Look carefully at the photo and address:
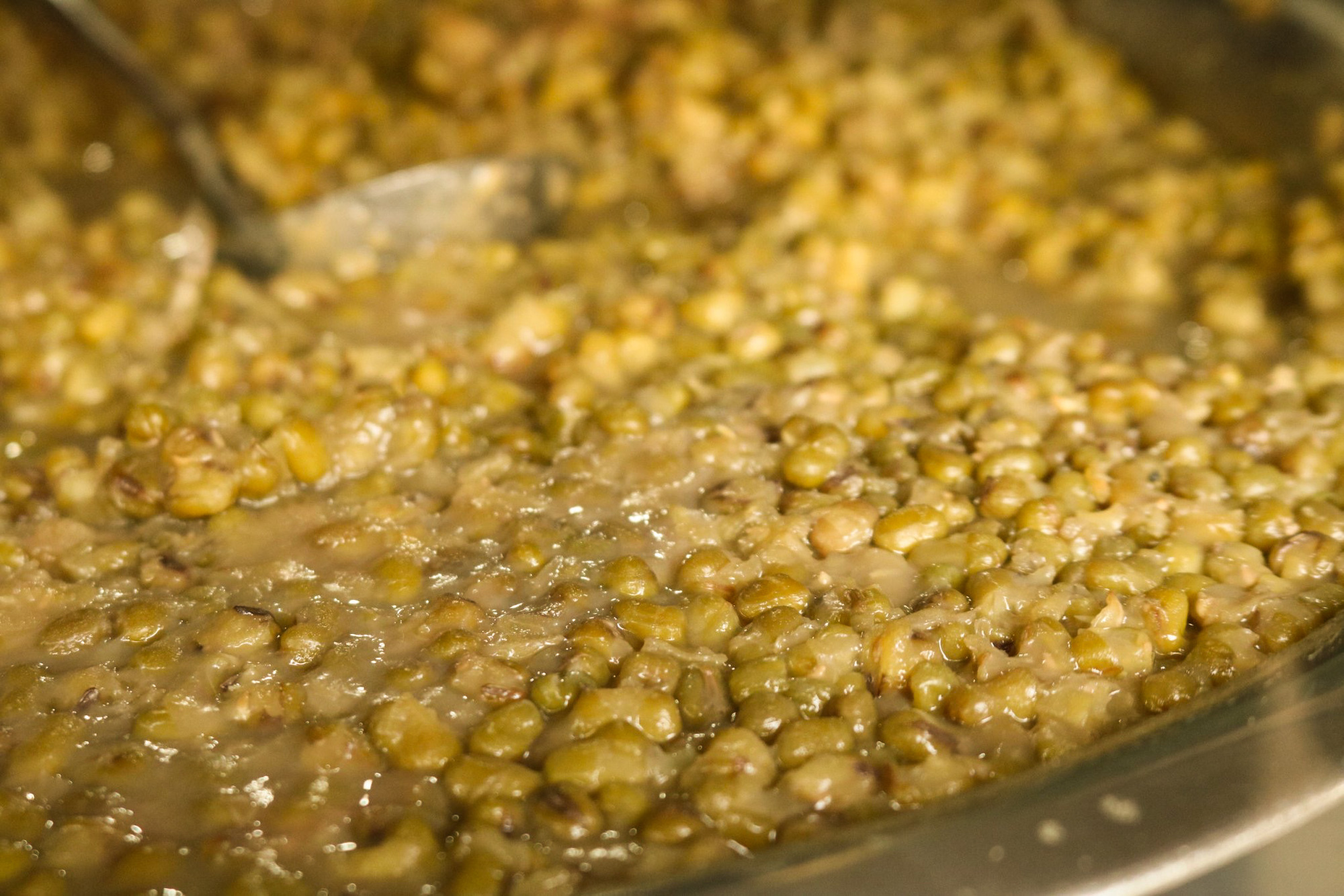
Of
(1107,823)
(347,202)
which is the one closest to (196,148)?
(347,202)

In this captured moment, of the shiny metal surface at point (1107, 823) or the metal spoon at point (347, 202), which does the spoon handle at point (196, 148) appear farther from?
the shiny metal surface at point (1107, 823)

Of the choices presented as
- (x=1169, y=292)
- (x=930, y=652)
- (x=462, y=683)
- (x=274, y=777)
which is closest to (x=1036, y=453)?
(x=930, y=652)

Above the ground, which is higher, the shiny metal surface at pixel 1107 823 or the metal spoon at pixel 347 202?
the metal spoon at pixel 347 202

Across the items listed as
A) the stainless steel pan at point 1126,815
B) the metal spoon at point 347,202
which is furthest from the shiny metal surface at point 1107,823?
the metal spoon at point 347,202

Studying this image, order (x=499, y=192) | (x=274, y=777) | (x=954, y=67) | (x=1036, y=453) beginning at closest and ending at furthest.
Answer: (x=274, y=777)
(x=1036, y=453)
(x=499, y=192)
(x=954, y=67)

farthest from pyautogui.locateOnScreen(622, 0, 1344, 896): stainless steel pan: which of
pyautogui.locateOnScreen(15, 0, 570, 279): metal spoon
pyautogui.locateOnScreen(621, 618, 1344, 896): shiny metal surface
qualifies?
pyautogui.locateOnScreen(15, 0, 570, 279): metal spoon

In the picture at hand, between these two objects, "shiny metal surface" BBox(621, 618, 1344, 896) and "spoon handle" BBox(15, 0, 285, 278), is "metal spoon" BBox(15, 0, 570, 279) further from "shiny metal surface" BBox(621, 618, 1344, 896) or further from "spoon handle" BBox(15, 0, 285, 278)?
"shiny metal surface" BBox(621, 618, 1344, 896)

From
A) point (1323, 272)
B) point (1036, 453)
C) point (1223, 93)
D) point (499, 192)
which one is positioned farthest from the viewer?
point (1223, 93)

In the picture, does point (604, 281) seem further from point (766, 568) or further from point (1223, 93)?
point (1223, 93)
